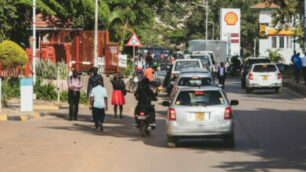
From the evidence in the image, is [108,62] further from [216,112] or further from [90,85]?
[216,112]

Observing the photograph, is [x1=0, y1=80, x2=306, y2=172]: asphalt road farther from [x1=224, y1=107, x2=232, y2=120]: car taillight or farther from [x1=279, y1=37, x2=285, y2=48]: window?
[x1=279, y1=37, x2=285, y2=48]: window

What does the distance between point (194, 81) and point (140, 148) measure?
29.4 ft

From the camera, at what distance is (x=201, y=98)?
54.4ft

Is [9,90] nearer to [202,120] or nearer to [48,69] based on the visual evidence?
[48,69]

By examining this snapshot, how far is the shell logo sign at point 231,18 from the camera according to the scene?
83.6 metres

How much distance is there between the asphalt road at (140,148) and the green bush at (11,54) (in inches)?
215

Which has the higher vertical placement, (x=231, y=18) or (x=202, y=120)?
(x=231, y=18)

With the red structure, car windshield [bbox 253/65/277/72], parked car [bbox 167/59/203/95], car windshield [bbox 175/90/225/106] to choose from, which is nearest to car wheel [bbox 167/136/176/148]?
car windshield [bbox 175/90/225/106]

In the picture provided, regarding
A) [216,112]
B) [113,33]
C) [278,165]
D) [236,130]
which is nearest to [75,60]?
[113,33]

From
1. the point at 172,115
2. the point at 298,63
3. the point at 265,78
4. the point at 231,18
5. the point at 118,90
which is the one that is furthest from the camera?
the point at 231,18

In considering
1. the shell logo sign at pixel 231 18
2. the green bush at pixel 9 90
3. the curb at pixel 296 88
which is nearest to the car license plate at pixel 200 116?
the green bush at pixel 9 90

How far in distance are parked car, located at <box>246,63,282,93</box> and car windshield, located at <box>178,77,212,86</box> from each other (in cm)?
1123

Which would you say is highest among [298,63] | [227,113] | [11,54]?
[11,54]

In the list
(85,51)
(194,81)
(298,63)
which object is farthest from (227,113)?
(85,51)
